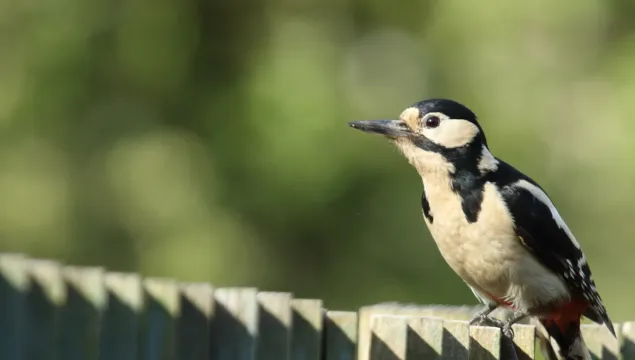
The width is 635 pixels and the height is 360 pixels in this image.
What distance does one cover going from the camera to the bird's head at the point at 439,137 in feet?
12.3

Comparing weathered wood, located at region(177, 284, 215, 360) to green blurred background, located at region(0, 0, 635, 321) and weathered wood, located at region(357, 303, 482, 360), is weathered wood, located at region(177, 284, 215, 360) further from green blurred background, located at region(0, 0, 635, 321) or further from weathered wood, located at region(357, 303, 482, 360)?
green blurred background, located at region(0, 0, 635, 321)

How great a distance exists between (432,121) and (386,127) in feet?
0.58

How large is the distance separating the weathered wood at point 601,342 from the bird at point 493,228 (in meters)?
0.03

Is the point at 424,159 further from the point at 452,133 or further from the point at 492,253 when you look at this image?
the point at 492,253

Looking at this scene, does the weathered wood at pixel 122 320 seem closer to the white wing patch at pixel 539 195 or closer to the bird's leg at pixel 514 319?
the bird's leg at pixel 514 319

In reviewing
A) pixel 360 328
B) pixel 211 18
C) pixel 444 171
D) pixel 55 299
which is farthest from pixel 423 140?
pixel 211 18

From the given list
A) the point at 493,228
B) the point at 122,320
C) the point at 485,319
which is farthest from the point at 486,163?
the point at 122,320

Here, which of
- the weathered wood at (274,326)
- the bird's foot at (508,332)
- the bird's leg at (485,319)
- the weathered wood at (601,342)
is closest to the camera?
the bird's foot at (508,332)

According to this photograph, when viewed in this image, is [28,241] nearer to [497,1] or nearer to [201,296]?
[497,1]

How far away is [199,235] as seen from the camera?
7793 mm

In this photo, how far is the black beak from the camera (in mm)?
3807

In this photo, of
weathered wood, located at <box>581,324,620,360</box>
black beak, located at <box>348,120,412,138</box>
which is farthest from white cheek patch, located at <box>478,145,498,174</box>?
weathered wood, located at <box>581,324,620,360</box>

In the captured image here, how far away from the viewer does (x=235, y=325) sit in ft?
10.7

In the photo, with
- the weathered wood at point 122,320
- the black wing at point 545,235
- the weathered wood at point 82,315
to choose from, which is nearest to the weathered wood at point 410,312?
the black wing at point 545,235
